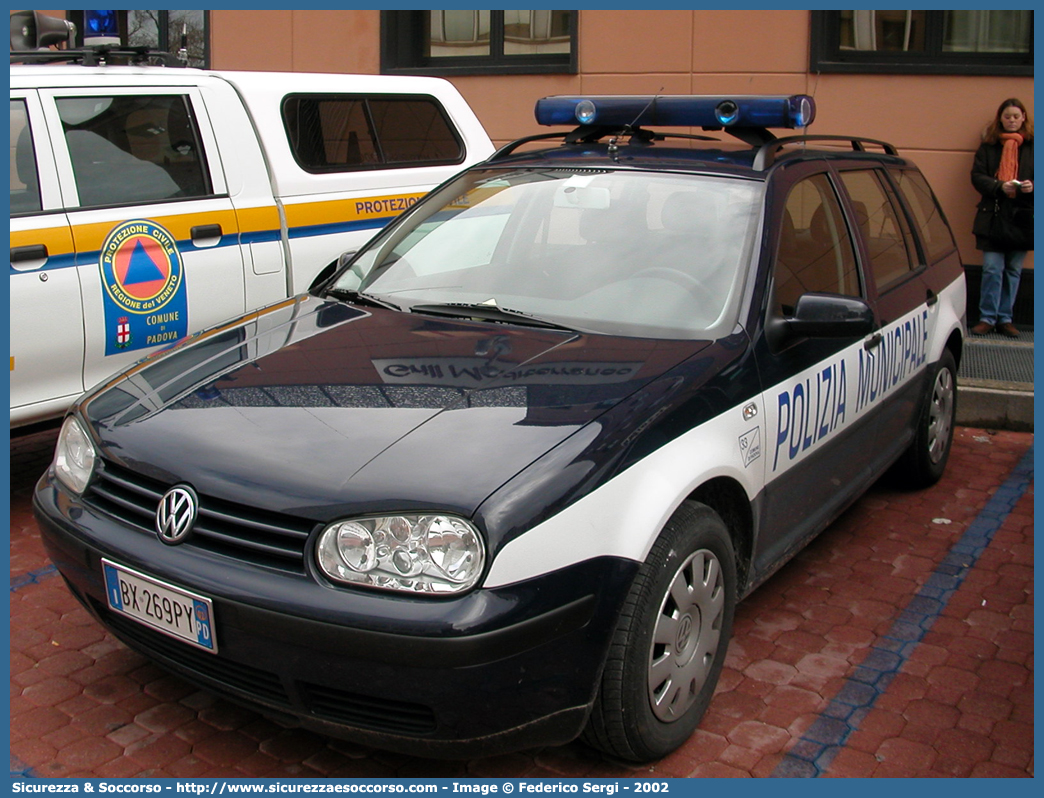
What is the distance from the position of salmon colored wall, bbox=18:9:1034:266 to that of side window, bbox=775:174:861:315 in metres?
4.94

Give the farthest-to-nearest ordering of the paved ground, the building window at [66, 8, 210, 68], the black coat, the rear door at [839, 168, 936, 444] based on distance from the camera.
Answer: the building window at [66, 8, 210, 68]
the black coat
the rear door at [839, 168, 936, 444]
the paved ground

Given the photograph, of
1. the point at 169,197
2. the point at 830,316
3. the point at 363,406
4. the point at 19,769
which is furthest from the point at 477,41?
the point at 19,769

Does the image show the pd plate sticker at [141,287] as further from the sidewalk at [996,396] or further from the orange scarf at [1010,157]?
the orange scarf at [1010,157]

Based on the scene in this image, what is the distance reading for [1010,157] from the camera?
26.2ft

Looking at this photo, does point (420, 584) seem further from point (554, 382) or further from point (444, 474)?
point (554, 382)

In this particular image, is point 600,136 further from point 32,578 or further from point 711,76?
point 711,76

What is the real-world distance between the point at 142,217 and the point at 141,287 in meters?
0.34

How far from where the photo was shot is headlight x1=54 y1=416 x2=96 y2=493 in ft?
10.5

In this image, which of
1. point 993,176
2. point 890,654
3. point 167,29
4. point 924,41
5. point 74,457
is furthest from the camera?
point 167,29

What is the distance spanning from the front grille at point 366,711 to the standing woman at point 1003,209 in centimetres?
674

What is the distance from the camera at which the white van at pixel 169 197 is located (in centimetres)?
487

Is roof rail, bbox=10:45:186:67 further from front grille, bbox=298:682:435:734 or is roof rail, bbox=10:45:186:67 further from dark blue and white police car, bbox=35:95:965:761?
front grille, bbox=298:682:435:734

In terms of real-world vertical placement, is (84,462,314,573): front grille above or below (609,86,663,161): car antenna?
below

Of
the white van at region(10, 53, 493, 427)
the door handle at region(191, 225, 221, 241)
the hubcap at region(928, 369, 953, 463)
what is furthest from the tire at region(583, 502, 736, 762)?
the door handle at region(191, 225, 221, 241)
